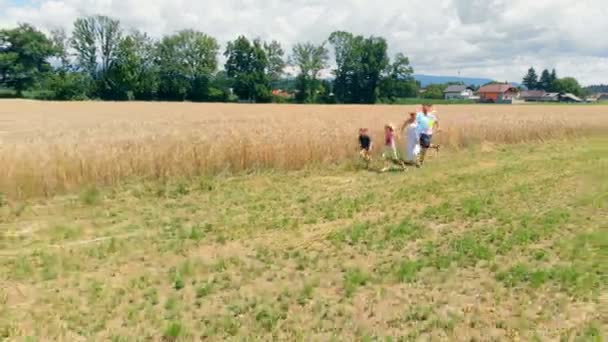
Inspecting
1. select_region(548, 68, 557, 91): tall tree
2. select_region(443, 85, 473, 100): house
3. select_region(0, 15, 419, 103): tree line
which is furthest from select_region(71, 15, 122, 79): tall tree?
select_region(548, 68, 557, 91): tall tree

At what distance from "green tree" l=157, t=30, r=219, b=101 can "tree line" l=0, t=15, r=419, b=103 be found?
0.42ft

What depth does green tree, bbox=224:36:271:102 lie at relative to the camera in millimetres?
70125

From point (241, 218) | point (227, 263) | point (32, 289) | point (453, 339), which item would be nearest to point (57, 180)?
point (241, 218)

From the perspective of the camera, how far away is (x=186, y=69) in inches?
2785

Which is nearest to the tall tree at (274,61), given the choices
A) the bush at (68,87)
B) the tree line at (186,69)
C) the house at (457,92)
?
the tree line at (186,69)

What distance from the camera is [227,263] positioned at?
549 centimetres

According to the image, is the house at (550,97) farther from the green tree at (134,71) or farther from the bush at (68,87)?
the bush at (68,87)

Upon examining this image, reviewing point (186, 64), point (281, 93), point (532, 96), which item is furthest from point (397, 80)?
point (532, 96)

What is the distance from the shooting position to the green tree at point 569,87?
13038 cm

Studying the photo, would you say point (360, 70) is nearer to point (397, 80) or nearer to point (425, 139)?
point (397, 80)

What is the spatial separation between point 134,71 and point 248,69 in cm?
1729

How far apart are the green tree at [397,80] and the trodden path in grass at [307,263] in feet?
229

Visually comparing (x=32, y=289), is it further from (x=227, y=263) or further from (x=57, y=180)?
(x=57, y=180)

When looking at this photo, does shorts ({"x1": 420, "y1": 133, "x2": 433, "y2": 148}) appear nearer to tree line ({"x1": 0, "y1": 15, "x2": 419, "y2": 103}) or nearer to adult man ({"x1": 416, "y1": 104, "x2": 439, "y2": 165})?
adult man ({"x1": 416, "y1": 104, "x2": 439, "y2": 165})
